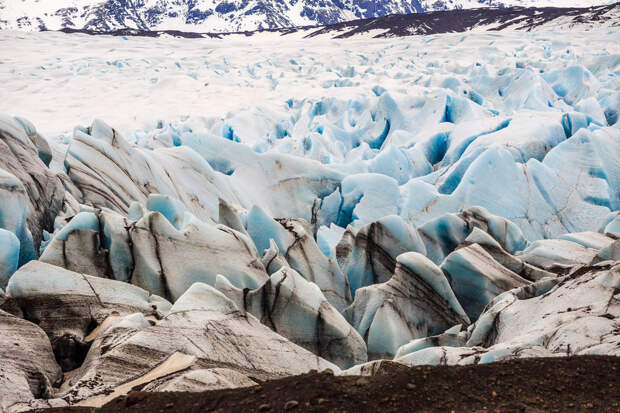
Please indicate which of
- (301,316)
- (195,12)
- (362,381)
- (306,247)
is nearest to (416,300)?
(301,316)

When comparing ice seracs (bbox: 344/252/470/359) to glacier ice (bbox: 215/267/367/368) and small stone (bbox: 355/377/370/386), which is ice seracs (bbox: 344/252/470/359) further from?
small stone (bbox: 355/377/370/386)

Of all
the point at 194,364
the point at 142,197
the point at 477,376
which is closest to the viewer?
the point at 477,376

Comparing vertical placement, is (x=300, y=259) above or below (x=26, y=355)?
below

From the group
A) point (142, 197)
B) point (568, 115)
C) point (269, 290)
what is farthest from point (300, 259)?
point (568, 115)

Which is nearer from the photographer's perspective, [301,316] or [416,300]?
[301,316]

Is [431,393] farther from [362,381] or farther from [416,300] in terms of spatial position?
[416,300]

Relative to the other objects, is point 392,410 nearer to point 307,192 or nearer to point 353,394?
point 353,394

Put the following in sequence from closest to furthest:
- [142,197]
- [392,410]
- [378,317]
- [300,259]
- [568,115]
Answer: [392,410] → [378,317] → [300,259] → [142,197] → [568,115]
